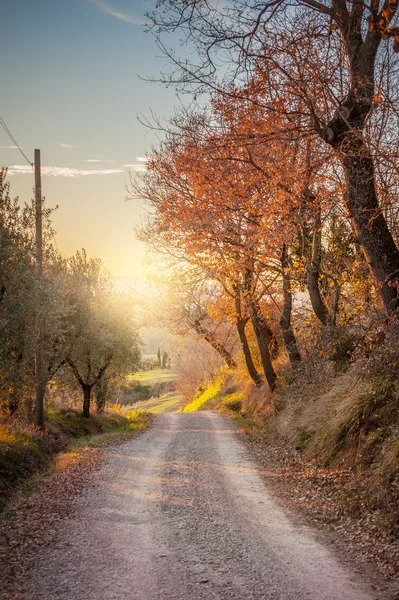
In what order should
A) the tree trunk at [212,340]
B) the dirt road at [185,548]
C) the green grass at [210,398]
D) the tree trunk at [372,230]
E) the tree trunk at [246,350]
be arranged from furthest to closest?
the green grass at [210,398] → the tree trunk at [212,340] → the tree trunk at [246,350] → the tree trunk at [372,230] → the dirt road at [185,548]

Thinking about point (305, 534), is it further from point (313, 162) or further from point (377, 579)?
point (313, 162)

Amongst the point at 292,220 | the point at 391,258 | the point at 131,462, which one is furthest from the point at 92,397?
the point at 391,258

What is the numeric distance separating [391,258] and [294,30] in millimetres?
5600

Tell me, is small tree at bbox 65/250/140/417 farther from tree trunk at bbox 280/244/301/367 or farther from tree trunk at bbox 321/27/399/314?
tree trunk at bbox 321/27/399/314

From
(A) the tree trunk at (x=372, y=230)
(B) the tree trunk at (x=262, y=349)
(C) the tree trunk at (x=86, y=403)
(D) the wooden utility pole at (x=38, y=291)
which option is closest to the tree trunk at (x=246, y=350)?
(B) the tree trunk at (x=262, y=349)

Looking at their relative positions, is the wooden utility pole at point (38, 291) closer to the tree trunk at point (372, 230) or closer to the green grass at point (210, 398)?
the tree trunk at point (372, 230)

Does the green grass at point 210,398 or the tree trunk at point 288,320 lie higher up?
the tree trunk at point 288,320

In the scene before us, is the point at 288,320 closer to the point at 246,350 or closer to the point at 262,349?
the point at 262,349

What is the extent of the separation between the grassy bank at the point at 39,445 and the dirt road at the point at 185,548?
109 inches

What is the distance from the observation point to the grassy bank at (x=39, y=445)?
44.7 ft

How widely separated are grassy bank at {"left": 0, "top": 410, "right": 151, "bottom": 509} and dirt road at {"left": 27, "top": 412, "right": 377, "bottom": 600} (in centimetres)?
277

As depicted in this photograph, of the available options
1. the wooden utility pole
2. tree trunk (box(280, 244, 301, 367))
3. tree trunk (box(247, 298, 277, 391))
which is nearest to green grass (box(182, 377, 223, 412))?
tree trunk (box(247, 298, 277, 391))

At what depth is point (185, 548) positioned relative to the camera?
7.29m

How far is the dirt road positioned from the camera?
5875 millimetres
